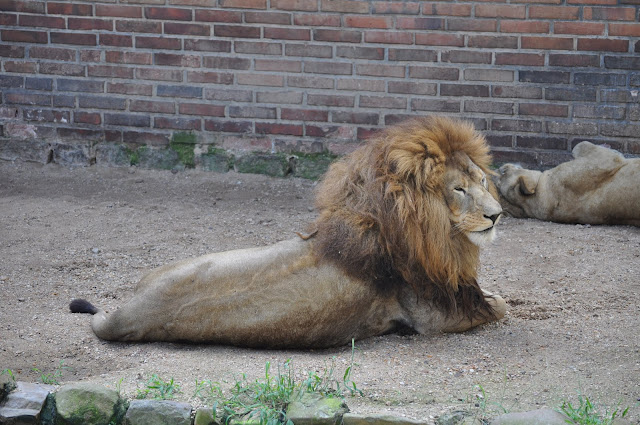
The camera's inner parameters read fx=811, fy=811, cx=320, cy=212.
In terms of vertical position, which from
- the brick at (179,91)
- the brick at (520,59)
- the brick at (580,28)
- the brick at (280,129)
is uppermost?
the brick at (580,28)

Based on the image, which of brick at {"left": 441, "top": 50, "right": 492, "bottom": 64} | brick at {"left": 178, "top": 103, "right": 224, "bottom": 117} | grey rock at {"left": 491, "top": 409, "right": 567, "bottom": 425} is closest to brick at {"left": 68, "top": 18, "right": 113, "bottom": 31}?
brick at {"left": 178, "top": 103, "right": 224, "bottom": 117}

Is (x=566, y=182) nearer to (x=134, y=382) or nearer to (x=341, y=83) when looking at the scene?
(x=341, y=83)

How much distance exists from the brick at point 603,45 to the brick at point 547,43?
0.10 meters

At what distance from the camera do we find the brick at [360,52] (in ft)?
21.3

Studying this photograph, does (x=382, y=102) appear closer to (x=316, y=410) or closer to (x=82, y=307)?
(x=82, y=307)

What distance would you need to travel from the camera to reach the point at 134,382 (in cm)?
356

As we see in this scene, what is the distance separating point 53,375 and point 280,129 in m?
3.47

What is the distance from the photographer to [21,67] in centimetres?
690

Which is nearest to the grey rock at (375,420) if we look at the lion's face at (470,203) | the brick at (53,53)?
the lion's face at (470,203)

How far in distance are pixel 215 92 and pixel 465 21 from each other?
210cm

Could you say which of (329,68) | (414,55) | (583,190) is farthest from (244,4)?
(583,190)

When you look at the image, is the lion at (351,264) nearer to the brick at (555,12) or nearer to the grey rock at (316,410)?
the grey rock at (316,410)

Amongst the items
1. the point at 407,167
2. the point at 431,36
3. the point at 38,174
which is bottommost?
the point at 38,174

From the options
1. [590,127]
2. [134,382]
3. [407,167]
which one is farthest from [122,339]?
[590,127]
